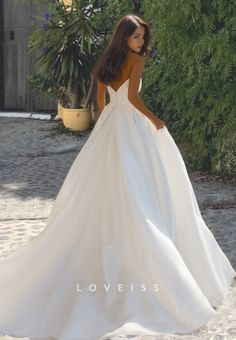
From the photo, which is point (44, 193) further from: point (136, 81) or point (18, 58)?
point (18, 58)

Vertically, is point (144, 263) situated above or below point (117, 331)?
above

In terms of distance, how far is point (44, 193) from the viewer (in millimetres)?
6102

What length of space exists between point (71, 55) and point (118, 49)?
6327mm

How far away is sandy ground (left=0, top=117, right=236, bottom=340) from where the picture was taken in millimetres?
3496

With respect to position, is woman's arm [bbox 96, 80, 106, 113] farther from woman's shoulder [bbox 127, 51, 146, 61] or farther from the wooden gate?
the wooden gate

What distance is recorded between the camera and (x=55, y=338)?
3014 millimetres

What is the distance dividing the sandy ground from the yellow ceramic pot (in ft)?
0.59

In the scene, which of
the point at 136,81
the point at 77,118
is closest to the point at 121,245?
the point at 136,81

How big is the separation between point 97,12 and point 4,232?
17.9 ft

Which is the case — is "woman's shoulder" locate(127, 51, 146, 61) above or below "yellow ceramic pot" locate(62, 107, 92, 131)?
above

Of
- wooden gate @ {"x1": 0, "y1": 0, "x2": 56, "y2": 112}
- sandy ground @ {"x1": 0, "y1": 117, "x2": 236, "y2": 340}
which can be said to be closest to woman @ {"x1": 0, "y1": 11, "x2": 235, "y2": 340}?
sandy ground @ {"x1": 0, "y1": 117, "x2": 236, "y2": 340}

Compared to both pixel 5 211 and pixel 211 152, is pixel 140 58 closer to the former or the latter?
pixel 5 211

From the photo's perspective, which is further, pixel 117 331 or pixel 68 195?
pixel 68 195

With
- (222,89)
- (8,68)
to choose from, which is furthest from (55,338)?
(8,68)
